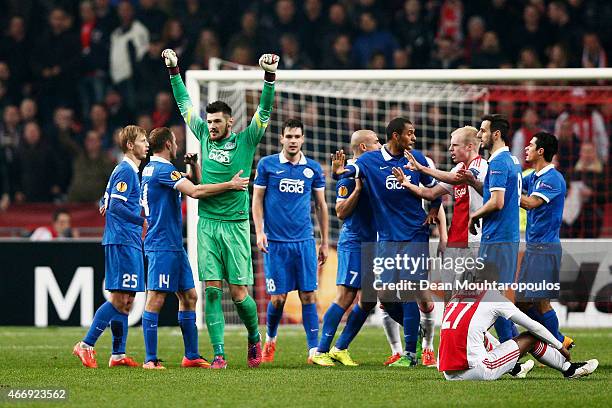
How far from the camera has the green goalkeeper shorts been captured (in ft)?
32.1

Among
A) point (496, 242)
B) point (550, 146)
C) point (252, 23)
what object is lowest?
point (496, 242)

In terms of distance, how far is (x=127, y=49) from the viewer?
19.0 metres

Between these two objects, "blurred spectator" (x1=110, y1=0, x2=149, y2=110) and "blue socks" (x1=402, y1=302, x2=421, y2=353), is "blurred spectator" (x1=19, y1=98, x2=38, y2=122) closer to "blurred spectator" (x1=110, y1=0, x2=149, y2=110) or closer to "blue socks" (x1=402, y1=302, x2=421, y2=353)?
"blurred spectator" (x1=110, y1=0, x2=149, y2=110)

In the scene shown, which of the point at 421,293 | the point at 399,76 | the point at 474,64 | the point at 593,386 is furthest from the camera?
the point at 474,64

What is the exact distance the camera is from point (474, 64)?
715 inches

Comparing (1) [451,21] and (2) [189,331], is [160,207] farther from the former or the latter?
(1) [451,21]

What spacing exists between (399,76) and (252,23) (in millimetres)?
6076

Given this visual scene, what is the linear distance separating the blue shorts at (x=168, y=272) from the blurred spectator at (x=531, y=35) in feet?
32.7

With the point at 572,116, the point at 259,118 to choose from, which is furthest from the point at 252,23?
the point at 259,118

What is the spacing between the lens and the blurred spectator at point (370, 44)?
18.7 metres

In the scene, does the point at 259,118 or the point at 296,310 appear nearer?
the point at 259,118

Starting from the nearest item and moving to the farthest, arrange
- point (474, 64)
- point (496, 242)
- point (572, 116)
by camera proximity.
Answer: point (496, 242), point (572, 116), point (474, 64)

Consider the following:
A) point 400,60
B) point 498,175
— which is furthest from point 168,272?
point 400,60

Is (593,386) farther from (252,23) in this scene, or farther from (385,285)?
(252,23)
